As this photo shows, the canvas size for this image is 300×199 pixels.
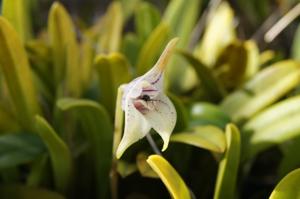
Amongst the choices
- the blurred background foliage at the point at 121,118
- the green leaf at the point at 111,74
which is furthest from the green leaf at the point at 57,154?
the green leaf at the point at 111,74

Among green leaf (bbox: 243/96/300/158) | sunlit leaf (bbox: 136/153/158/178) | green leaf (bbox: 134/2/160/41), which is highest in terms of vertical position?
green leaf (bbox: 134/2/160/41)

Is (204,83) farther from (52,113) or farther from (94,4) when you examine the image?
(94,4)

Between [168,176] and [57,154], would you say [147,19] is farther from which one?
[168,176]

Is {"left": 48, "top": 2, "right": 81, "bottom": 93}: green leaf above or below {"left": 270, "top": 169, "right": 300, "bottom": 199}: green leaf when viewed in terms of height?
above

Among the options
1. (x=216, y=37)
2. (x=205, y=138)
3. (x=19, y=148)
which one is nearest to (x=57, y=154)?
(x=19, y=148)

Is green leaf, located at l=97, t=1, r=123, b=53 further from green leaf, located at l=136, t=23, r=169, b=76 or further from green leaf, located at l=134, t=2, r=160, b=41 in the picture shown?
green leaf, located at l=136, t=23, r=169, b=76

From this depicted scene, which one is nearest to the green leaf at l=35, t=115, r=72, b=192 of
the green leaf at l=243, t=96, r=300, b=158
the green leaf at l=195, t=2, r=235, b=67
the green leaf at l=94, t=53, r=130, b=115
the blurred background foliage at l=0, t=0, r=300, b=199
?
the blurred background foliage at l=0, t=0, r=300, b=199

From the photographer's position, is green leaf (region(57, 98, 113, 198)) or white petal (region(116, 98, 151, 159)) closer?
white petal (region(116, 98, 151, 159))

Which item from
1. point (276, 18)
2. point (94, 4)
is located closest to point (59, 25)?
point (276, 18)
